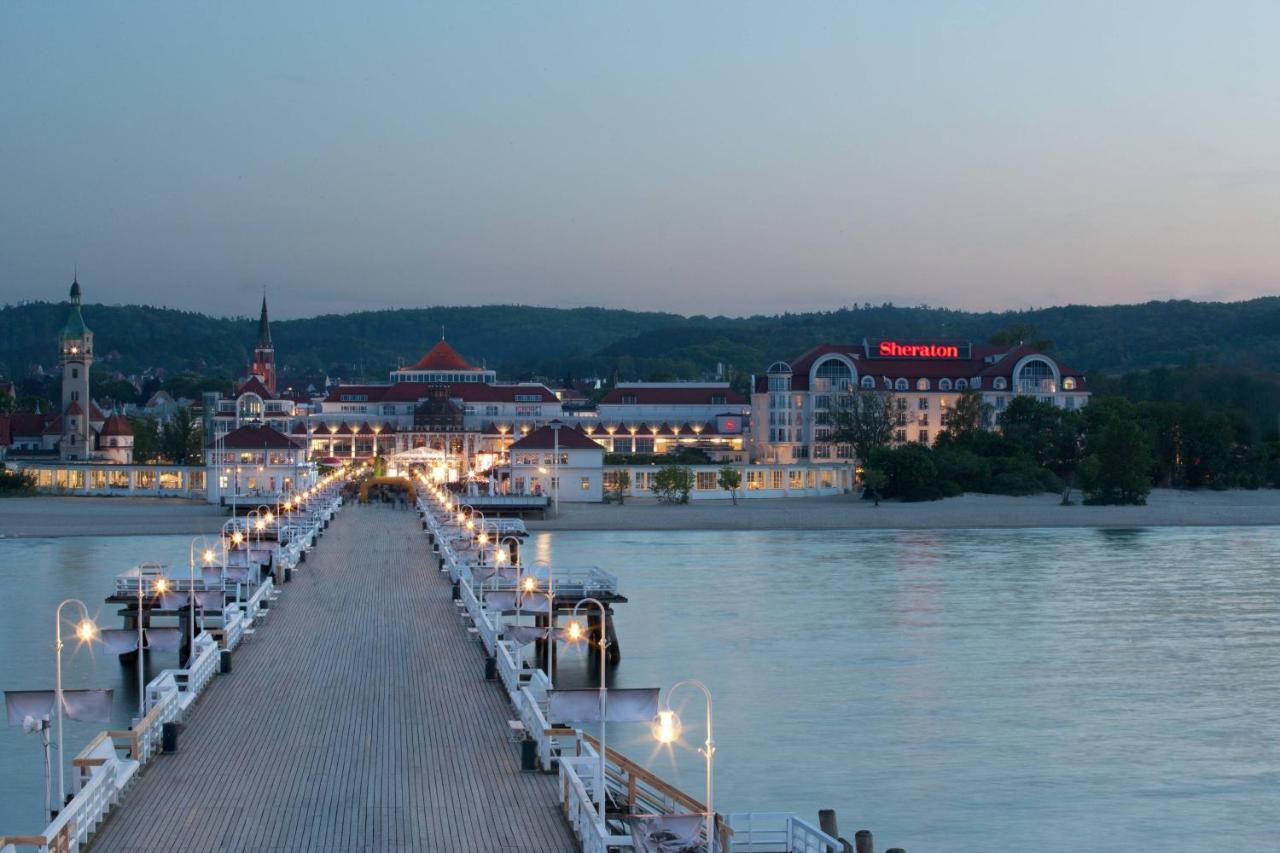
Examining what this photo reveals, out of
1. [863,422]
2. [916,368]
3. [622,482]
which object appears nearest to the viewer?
[622,482]

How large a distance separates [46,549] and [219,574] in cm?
3171

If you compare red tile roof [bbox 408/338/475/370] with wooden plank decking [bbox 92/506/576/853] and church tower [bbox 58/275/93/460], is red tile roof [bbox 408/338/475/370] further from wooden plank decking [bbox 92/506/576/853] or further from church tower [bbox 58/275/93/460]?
wooden plank decking [bbox 92/506/576/853]

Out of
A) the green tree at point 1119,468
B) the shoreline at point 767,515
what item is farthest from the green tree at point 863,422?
the green tree at point 1119,468

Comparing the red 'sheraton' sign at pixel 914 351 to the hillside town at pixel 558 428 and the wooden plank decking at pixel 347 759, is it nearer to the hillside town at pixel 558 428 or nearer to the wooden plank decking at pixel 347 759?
the hillside town at pixel 558 428

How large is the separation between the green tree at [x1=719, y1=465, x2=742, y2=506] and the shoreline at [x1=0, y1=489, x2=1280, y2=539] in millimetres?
1681

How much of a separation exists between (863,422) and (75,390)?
73.2 meters

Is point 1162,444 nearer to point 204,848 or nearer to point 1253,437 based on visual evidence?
point 1253,437

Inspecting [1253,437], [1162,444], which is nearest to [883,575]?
[1162,444]

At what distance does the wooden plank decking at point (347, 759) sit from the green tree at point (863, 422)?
7513 centimetres

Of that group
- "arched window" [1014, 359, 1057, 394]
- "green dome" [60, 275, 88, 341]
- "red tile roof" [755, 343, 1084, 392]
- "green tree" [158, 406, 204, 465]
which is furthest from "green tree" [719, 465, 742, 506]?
"green dome" [60, 275, 88, 341]

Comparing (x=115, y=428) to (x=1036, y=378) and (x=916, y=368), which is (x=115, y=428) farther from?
(x=1036, y=378)

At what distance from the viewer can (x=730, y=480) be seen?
97500 millimetres

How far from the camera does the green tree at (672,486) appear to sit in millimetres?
94188

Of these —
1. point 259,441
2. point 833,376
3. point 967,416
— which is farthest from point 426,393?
point 967,416
